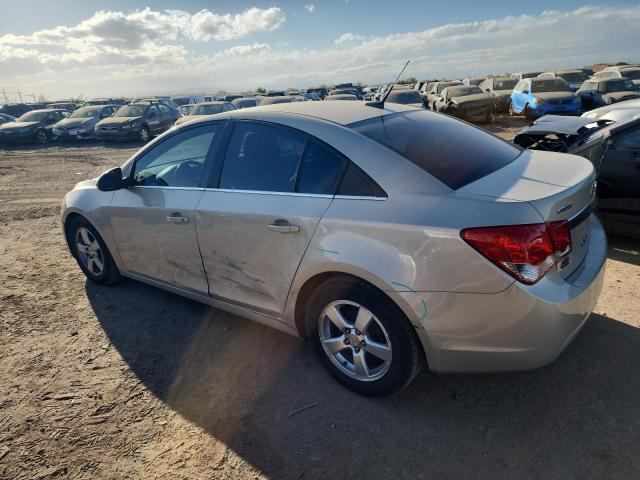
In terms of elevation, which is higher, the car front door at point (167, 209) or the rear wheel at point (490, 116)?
the car front door at point (167, 209)

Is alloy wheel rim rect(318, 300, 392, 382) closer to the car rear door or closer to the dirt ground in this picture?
the dirt ground

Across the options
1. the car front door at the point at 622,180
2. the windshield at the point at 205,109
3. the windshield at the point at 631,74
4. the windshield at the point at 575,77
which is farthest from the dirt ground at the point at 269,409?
the windshield at the point at 631,74

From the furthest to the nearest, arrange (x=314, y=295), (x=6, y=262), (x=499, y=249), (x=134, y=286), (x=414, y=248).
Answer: (x=6, y=262) < (x=134, y=286) < (x=314, y=295) < (x=414, y=248) < (x=499, y=249)

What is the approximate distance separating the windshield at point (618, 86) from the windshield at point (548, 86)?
1.47m

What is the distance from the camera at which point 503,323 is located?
1994mm

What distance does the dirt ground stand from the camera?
2.14m

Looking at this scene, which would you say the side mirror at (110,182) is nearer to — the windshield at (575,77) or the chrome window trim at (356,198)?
the chrome window trim at (356,198)

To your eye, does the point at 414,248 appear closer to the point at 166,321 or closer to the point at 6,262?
the point at 166,321

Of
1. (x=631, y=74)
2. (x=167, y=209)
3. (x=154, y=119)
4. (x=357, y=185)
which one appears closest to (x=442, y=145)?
(x=357, y=185)

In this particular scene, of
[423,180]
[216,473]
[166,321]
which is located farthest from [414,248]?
[166,321]

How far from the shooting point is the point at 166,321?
3.61m

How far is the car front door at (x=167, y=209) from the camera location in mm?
3113

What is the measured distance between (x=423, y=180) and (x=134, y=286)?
330cm

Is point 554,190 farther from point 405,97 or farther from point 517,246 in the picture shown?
point 405,97
